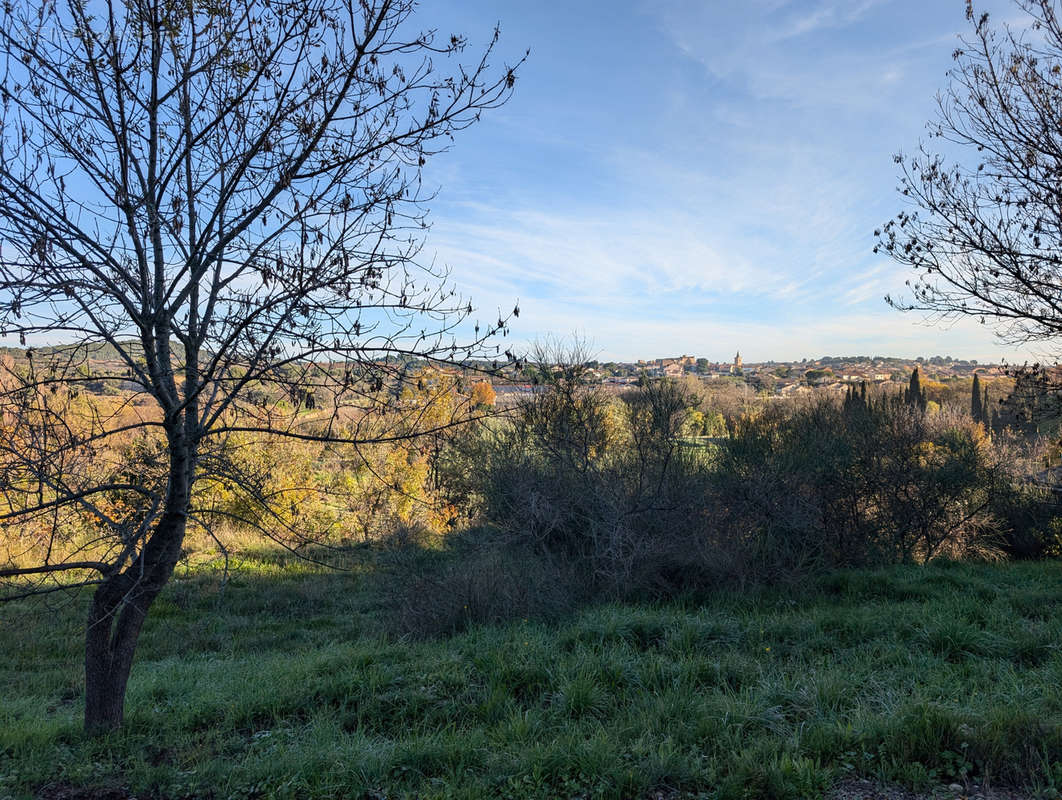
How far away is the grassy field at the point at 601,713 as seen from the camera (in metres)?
3.78

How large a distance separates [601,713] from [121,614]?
3779 mm

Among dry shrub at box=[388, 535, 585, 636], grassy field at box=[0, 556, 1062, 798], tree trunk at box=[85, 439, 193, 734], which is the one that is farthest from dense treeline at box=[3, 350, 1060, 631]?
tree trunk at box=[85, 439, 193, 734]

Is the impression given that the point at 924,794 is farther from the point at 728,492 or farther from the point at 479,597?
the point at 728,492

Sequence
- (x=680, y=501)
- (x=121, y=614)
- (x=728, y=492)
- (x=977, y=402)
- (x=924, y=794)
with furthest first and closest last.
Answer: (x=977, y=402) < (x=728, y=492) < (x=680, y=501) < (x=121, y=614) < (x=924, y=794)

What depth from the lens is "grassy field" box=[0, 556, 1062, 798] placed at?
3775mm

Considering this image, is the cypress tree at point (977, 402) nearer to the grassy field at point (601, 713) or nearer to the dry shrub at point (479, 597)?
the grassy field at point (601, 713)

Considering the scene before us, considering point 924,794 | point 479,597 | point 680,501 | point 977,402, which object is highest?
point 977,402

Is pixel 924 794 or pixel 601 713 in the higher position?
pixel 924 794

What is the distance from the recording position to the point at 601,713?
4.79 metres

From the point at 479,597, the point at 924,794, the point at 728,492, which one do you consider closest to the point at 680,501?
the point at 728,492

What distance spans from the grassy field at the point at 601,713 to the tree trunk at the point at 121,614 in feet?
0.86

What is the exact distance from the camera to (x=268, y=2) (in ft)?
12.6

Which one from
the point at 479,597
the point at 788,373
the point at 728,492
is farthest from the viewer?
the point at 788,373

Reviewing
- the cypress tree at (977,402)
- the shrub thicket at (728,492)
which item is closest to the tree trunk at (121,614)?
the shrub thicket at (728,492)
